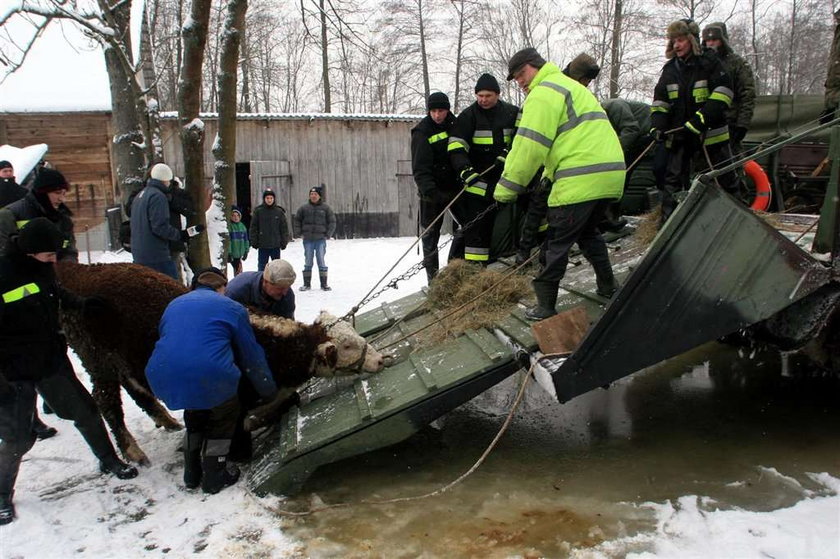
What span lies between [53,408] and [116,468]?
60 cm

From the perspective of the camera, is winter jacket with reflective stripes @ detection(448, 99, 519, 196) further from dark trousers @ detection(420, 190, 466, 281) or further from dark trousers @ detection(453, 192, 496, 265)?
dark trousers @ detection(420, 190, 466, 281)

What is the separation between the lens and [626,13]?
75.3ft

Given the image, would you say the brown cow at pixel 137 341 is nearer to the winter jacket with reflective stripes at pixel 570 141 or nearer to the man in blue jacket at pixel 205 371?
the man in blue jacket at pixel 205 371

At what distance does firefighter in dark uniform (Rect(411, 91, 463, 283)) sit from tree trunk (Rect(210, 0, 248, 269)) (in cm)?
253

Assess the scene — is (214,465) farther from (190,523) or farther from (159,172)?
(159,172)

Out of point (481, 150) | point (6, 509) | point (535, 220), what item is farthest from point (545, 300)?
point (6, 509)

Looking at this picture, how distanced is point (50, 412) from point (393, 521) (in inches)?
143

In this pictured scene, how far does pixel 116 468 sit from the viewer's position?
4281mm

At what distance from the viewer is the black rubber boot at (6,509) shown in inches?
145

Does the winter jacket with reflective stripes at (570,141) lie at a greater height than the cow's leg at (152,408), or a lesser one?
greater

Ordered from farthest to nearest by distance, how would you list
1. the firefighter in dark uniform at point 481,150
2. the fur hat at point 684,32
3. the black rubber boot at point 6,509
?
the firefighter in dark uniform at point 481,150 → the fur hat at point 684,32 → the black rubber boot at point 6,509

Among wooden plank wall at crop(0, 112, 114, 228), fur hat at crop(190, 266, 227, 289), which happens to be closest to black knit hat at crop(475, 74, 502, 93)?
fur hat at crop(190, 266, 227, 289)

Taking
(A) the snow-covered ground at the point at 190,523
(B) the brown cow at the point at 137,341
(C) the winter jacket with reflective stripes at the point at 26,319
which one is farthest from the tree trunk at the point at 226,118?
(A) the snow-covered ground at the point at 190,523

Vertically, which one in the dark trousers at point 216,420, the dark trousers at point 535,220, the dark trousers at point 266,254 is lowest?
the dark trousers at point 216,420
